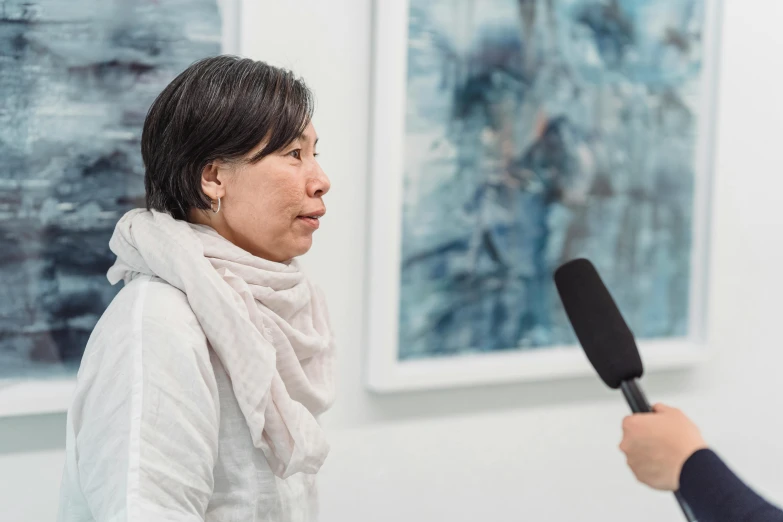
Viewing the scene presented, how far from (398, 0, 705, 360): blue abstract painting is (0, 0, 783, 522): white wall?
0.12m

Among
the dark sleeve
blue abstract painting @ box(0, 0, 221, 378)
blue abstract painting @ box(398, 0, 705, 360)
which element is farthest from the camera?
blue abstract painting @ box(398, 0, 705, 360)

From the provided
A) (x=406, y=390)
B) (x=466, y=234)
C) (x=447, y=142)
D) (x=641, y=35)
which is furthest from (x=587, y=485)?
(x=641, y=35)

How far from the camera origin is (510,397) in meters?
1.99

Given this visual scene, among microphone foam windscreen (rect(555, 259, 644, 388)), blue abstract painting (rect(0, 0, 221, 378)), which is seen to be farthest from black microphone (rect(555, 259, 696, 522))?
blue abstract painting (rect(0, 0, 221, 378))

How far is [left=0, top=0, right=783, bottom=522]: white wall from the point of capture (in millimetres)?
1691

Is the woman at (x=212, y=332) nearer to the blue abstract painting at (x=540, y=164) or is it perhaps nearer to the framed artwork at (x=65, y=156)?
the framed artwork at (x=65, y=156)

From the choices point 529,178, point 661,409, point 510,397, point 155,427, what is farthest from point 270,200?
point 510,397

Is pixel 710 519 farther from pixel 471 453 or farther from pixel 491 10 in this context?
pixel 491 10

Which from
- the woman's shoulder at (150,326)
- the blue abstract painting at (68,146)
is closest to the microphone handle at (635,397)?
the woman's shoulder at (150,326)

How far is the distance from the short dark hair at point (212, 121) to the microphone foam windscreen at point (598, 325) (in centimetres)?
45

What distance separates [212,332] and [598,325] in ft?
1.68

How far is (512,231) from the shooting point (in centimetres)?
191

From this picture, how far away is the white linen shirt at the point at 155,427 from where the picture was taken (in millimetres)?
996

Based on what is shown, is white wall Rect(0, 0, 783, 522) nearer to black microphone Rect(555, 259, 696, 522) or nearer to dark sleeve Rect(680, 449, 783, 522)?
black microphone Rect(555, 259, 696, 522)
